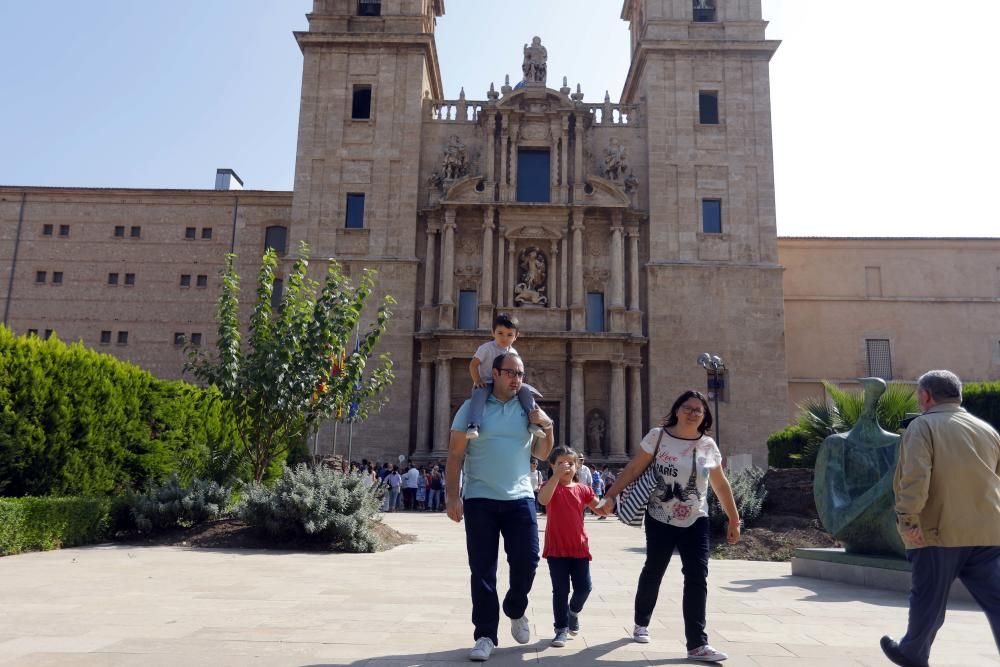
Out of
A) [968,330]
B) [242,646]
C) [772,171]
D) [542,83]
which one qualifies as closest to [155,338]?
[542,83]

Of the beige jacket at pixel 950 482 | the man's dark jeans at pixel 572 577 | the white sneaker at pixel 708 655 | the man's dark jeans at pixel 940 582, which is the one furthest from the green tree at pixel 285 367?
the man's dark jeans at pixel 940 582

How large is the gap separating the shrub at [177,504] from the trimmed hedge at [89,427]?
910 mm

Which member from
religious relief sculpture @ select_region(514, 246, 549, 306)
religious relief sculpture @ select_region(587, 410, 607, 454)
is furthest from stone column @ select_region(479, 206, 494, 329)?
religious relief sculpture @ select_region(587, 410, 607, 454)

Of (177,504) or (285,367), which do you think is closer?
(177,504)

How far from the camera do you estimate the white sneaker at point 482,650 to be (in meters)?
4.44

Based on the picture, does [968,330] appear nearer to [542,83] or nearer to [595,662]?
[542,83]

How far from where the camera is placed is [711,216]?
2986cm

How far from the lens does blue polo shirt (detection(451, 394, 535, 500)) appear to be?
4.84 metres

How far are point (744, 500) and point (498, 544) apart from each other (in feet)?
33.4

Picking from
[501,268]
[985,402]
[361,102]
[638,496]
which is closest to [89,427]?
[638,496]

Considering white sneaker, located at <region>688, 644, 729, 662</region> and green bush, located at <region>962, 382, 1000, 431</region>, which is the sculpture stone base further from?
green bush, located at <region>962, 382, 1000, 431</region>

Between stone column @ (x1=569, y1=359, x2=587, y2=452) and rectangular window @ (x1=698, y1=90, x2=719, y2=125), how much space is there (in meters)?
11.3

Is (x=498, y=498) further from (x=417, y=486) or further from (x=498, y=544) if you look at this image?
(x=417, y=486)

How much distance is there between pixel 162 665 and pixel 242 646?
61cm
